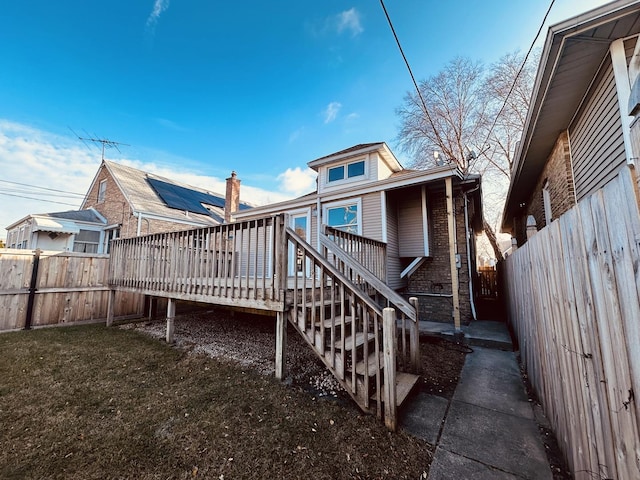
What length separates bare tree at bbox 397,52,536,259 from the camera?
1292 centimetres

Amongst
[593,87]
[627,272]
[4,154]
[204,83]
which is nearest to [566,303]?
[627,272]

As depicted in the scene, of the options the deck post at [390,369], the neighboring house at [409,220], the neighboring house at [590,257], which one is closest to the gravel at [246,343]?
the deck post at [390,369]

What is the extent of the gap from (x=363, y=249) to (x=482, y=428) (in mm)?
3506

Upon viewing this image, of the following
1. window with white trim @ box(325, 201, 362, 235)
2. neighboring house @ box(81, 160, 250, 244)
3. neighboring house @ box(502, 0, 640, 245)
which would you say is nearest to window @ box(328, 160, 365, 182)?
window with white trim @ box(325, 201, 362, 235)

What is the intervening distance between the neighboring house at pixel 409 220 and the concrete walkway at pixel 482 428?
339cm

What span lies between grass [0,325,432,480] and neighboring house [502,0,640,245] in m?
3.15

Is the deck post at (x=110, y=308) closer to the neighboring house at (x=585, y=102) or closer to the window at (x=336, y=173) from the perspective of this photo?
the window at (x=336, y=173)

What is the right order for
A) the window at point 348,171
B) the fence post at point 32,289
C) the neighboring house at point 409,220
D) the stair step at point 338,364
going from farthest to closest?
the window at point 348,171
the neighboring house at point 409,220
the fence post at point 32,289
the stair step at point 338,364

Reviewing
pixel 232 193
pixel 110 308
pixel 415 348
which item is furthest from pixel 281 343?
pixel 232 193

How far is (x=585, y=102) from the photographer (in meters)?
3.93

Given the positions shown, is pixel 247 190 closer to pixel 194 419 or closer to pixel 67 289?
pixel 67 289

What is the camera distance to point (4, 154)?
14227 millimetres

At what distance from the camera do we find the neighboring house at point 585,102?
110 inches

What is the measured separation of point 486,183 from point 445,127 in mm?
4281
